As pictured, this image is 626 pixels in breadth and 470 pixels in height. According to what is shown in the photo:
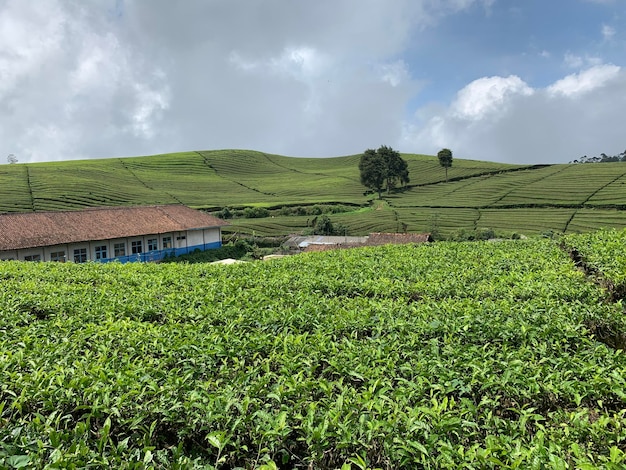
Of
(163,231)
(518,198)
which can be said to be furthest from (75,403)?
(518,198)

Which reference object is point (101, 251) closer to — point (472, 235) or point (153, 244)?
point (153, 244)

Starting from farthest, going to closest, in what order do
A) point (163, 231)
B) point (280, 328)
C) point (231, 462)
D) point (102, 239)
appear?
point (163, 231) < point (102, 239) < point (280, 328) < point (231, 462)

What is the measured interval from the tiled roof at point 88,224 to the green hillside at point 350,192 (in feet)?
49.7

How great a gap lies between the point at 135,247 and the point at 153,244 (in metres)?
1.45

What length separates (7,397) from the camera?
3236mm

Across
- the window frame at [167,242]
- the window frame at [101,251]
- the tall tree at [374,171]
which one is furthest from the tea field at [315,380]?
the tall tree at [374,171]

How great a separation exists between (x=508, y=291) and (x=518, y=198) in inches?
2277

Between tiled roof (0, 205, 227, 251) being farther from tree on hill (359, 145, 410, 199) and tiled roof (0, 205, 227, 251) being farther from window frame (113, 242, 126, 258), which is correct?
tree on hill (359, 145, 410, 199)

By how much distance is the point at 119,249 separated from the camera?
1110 inches

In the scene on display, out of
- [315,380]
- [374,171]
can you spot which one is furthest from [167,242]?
[374,171]

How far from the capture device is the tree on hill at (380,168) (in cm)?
6938

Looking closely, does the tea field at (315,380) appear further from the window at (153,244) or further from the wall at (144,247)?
the window at (153,244)

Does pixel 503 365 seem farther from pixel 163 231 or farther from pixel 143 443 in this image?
pixel 163 231

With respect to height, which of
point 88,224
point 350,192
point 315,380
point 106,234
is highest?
point 350,192
